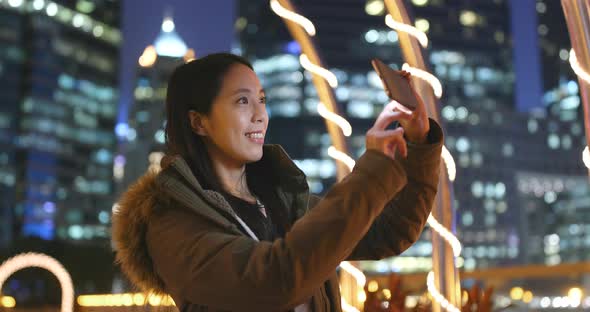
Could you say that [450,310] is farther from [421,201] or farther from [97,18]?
[97,18]

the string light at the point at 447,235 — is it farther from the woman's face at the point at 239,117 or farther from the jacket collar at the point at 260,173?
the woman's face at the point at 239,117

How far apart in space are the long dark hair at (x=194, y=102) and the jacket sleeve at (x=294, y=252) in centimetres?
34

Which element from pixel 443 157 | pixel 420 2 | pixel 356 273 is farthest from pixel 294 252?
pixel 420 2

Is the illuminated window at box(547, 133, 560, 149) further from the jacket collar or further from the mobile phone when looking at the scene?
the mobile phone

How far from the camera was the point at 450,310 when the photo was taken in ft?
17.5

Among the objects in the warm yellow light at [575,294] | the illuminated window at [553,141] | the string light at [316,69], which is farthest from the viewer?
the illuminated window at [553,141]

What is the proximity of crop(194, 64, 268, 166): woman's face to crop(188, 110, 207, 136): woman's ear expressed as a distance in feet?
0.15

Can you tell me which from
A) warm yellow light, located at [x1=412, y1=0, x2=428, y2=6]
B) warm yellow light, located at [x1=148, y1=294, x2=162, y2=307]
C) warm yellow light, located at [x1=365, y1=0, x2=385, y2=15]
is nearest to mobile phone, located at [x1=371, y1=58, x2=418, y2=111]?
warm yellow light, located at [x1=148, y1=294, x2=162, y2=307]

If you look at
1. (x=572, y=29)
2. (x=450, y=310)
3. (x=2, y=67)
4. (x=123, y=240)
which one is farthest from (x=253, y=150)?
(x=2, y=67)

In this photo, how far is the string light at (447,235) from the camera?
17.5 ft

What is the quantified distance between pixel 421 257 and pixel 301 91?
89.4ft

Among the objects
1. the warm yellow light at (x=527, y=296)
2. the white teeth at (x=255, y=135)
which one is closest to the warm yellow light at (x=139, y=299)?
the white teeth at (x=255, y=135)

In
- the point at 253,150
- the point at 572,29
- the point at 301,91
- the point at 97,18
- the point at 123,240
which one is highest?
the point at 97,18

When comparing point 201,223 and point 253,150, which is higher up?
point 253,150
